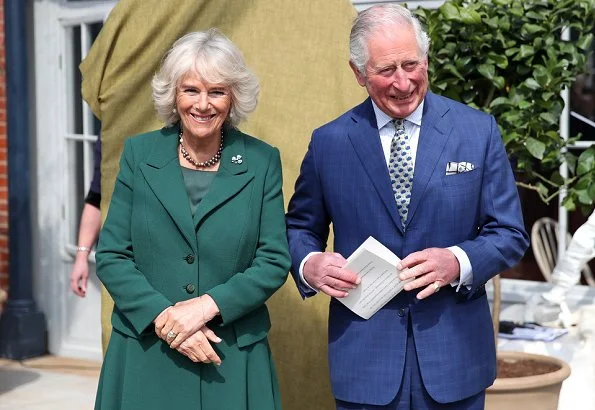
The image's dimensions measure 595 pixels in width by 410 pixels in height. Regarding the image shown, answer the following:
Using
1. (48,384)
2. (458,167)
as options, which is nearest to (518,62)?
(458,167)

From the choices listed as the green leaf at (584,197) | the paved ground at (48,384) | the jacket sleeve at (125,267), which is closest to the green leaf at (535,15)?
the green leaf at (584,197)

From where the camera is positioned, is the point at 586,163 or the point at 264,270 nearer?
the point at 264,270

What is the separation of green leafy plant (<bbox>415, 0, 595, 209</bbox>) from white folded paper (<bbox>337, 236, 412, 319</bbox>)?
4.48 ft

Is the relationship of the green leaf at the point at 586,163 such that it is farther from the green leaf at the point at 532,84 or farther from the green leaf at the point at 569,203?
the green leaf at the point at 532,84

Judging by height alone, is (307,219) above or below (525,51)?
below

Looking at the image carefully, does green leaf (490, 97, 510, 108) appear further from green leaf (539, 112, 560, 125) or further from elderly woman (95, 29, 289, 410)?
elderly woman (95, 29, 289, 410)

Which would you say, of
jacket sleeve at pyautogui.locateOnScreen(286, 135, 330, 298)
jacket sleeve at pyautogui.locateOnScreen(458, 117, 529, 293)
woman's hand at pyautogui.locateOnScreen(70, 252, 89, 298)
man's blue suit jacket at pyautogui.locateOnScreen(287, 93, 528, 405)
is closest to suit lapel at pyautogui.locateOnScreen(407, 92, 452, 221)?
man's blue suit jacket at pyautogui.locateOnScreen(287, 93, 528, 405)

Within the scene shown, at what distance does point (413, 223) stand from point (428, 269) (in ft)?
0.47

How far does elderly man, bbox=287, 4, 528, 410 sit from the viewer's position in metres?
2.65

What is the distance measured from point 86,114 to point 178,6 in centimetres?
260

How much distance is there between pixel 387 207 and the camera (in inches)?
107

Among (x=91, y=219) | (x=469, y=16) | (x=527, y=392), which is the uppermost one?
(x=469, y=16)

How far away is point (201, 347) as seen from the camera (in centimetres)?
276

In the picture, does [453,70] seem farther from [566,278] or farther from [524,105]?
[566,278]
